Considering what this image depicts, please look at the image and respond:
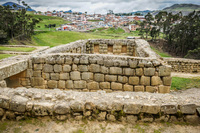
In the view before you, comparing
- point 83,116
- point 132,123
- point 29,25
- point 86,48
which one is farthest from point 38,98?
point 29,25

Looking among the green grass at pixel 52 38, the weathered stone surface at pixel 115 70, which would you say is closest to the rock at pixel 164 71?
the weathered stone surface at pixel 115 70

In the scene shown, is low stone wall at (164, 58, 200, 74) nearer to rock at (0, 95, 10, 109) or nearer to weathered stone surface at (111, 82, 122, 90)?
weathered stone surface at (111, 82, 122, 90)

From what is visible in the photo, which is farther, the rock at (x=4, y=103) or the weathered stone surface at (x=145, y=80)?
the weathered stone surface at (x=145, y=80)

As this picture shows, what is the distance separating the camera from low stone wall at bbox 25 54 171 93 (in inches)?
272

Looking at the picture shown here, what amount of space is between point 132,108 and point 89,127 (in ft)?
4.09

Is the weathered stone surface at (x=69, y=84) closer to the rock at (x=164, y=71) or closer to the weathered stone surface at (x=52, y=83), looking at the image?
the weathered stone surface at (x=52, y=83)

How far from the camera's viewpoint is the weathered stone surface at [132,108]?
4395 millimetres

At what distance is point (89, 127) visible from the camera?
4.36 meters

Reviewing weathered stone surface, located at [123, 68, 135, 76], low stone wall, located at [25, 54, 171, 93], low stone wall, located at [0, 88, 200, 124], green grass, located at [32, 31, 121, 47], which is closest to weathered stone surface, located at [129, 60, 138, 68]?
low stone wall, located at [25, 54, 171, 93]

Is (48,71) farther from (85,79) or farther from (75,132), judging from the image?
(75,132)

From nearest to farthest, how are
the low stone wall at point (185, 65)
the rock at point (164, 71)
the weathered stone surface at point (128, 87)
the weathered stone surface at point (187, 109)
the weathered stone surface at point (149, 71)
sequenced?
1. the weathered stone surface at point (187, 109)
2. the rock at point (164, 71)
3. the weathered stone surface at point (149, 71)
4. the weathered stone surface at point (128, 87)
5. the low stone wall at point (185, 65)

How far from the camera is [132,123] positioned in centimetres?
448

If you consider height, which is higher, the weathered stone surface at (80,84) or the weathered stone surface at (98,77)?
the weathered stone surface at (98,77)

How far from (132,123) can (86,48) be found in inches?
450
